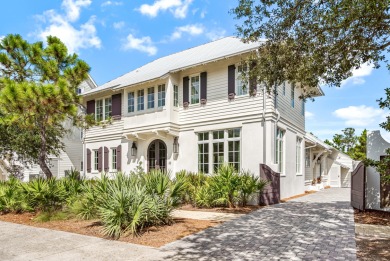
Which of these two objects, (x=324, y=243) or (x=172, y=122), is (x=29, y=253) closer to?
(x=324, y=243)

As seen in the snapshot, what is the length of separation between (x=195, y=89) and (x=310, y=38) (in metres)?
7.96

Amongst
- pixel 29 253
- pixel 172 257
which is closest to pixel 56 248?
pixel 29 253

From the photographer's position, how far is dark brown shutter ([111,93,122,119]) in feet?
60.6

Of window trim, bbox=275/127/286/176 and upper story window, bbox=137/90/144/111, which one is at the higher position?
upper story window, bbox=137/90/144/111

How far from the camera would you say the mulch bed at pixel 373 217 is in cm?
903

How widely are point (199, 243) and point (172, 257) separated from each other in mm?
1086

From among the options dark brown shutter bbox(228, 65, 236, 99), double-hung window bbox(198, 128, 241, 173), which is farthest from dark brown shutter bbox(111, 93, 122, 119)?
dark brown shutter bbox(228, 65, 236, 99)

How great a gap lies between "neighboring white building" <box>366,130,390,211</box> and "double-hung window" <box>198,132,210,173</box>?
22.3ft

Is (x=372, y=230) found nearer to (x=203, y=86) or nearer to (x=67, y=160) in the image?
(x=203, y=86)

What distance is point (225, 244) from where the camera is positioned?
21.7 ft

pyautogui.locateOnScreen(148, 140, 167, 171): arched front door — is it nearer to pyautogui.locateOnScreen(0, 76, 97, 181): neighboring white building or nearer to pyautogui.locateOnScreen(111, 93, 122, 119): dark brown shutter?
pyautogui.locateOnScreen(111, 93, 122, 119): dark brown shutter

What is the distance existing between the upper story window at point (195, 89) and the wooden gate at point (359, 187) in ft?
25.4

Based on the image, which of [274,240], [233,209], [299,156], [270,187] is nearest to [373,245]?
[274,240]

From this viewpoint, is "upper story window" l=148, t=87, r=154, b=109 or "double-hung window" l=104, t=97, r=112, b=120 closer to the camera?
"upper story window" l=148, t=87, r=154, b=109
